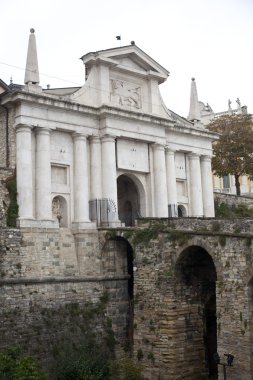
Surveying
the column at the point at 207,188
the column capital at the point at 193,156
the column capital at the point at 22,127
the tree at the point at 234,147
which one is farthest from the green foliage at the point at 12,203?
the tree at the point at 234,147

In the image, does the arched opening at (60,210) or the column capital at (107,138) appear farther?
the column capital at (107,138)

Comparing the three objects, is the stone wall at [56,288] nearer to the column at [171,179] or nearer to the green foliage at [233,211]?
the column at [171,179]

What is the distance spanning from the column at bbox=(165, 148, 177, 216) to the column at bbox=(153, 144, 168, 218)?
2.21 feet

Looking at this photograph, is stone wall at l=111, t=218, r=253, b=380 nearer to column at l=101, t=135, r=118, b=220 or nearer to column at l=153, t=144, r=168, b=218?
column at l=101, t=135, r=118, b=220

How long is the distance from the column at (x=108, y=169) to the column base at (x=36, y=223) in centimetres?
379

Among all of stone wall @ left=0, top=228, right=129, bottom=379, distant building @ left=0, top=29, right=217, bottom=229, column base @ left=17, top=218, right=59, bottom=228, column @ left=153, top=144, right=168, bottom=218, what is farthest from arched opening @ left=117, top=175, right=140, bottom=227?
column base @ left=17, top=218, right=59, bottom=228

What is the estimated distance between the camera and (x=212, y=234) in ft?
78.2

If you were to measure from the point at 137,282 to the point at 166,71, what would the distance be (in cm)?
1402

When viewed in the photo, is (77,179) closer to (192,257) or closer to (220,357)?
(192,257)

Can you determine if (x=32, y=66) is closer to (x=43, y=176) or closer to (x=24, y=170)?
(x=24, y=170)

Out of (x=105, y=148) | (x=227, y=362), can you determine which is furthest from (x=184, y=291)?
(x=105, y=148)

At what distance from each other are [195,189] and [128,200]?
4.37 metres

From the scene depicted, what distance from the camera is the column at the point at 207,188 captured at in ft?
119

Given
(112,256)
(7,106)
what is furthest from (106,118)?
(112,256)
